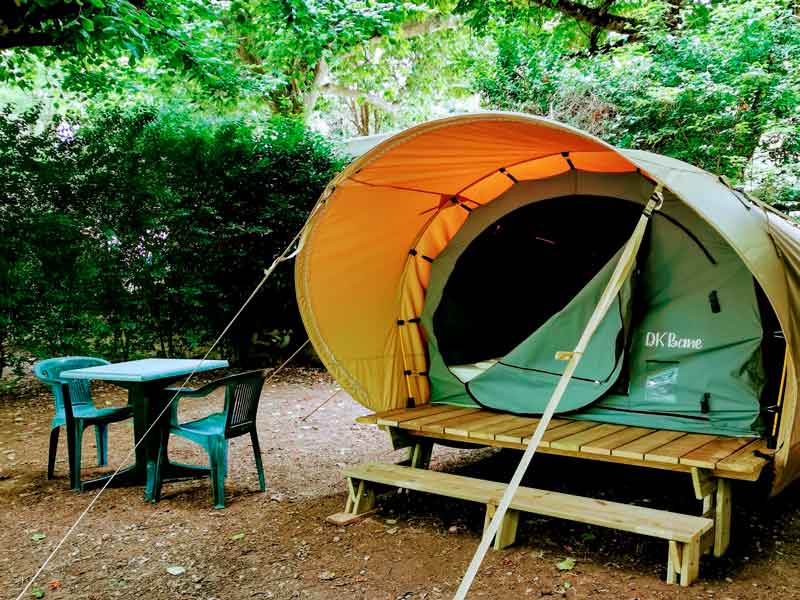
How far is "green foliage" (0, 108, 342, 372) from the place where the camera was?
22.9ft

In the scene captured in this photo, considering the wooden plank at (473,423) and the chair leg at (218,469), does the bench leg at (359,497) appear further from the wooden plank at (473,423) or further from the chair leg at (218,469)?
the chair leg at (218,469)

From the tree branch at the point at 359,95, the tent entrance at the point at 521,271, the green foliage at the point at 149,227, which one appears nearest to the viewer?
the tent entrance at the point at 521,271

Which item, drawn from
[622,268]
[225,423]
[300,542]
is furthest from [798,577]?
[225,423]

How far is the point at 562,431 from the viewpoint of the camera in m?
3.91

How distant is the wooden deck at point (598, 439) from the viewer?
10.6 ft

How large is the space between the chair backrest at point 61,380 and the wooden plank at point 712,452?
360 centimetres

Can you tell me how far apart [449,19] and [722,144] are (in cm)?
737

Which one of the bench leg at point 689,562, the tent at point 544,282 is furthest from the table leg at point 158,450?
the bench leg at point 689,562

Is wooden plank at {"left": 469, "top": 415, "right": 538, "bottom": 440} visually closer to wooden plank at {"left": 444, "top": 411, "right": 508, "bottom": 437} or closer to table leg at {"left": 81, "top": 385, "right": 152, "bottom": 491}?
wooden plank at {"left": 444, "top": 411, "right": 508, "bottom": 437}

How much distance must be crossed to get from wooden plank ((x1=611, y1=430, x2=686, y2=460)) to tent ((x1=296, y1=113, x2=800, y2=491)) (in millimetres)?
144

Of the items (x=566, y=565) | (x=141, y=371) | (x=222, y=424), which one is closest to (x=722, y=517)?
(x=566, y=565)

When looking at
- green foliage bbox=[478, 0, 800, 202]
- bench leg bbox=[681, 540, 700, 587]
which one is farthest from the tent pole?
green foliage bbox=[478, 0, 800, 202]

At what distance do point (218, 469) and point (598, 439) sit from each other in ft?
7.06

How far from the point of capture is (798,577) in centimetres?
308
